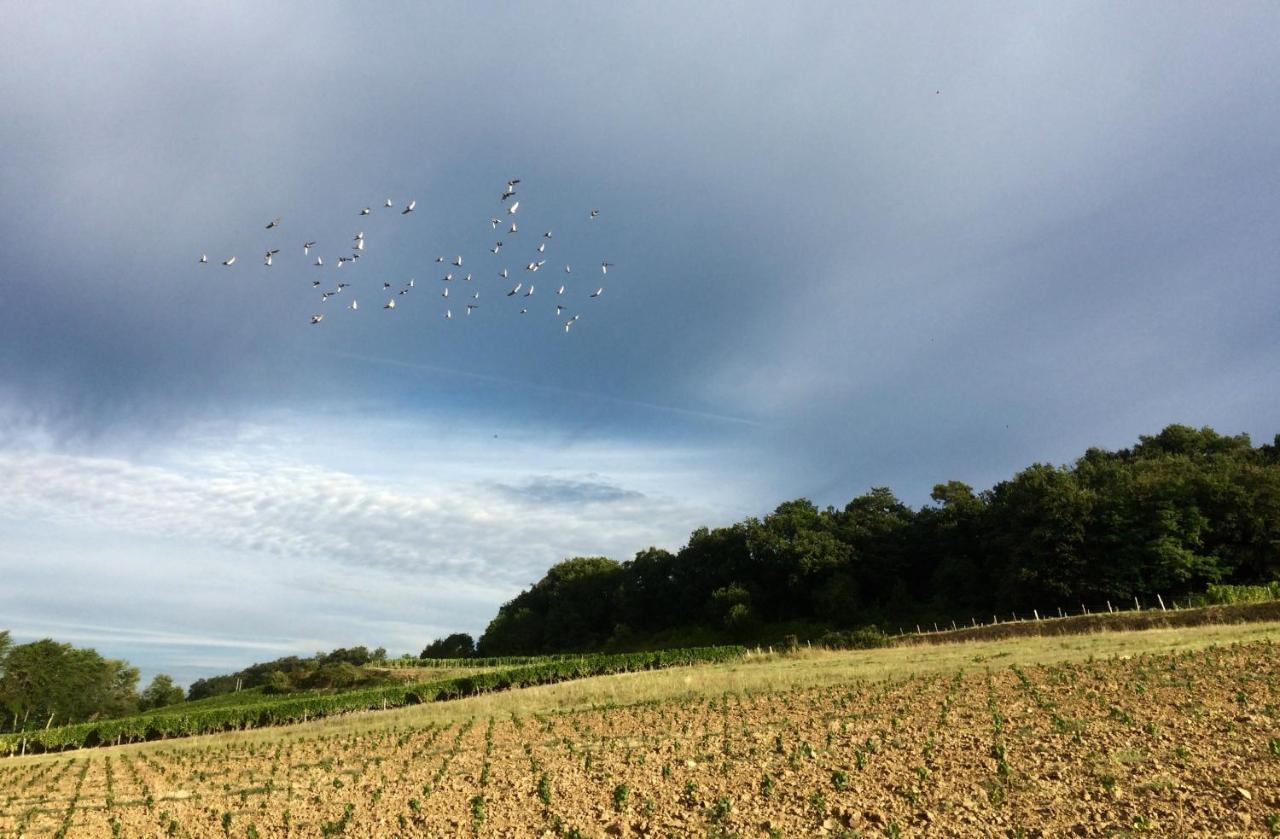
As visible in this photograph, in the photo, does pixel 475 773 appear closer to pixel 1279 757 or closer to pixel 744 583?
pixel 1279 757

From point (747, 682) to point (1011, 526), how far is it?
4746 cm

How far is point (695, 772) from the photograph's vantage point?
17469 millimetres

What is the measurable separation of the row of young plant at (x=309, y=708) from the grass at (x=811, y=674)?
474 inches

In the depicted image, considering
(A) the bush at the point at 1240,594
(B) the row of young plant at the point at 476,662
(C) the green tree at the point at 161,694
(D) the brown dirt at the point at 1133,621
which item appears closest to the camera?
(D) the brown dirt at the point at 1133,621

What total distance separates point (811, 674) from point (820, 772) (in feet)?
72.5

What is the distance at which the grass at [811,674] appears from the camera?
3325 cm

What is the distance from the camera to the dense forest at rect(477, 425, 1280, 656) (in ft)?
194

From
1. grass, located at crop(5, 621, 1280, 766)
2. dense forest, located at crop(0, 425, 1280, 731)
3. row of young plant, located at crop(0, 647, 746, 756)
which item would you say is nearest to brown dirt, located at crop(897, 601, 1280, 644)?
grass, located at crop(5, 621, 1280, 766)

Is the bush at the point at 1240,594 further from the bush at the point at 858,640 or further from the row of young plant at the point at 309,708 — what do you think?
the row of young plant at the point at 309,708

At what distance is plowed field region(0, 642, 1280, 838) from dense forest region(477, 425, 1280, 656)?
35343mm

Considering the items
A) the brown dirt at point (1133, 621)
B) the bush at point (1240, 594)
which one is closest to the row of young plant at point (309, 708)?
the brown dirt at point (1133, 621)

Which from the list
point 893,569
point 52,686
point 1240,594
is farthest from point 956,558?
point 52,686

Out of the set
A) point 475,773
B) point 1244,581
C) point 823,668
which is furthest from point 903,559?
point 475,773

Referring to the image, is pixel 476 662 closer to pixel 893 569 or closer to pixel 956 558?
pixel 893 569
